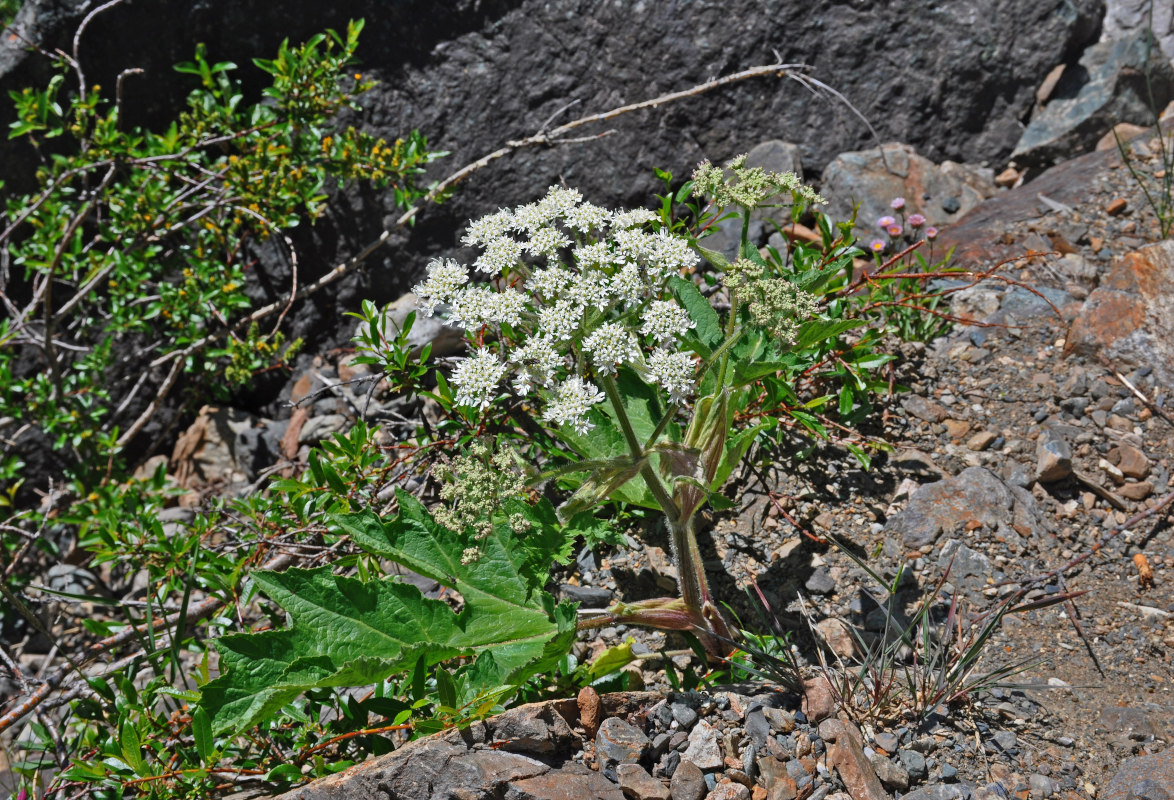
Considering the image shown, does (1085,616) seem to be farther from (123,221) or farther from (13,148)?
(13,148)

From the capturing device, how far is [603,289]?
245 centimetres

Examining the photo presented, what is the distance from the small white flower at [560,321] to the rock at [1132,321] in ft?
8.15

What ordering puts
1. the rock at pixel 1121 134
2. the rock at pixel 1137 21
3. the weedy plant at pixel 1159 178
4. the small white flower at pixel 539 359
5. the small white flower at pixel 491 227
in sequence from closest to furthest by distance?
the small white flower at pixel 539 359
the small white flower at pixel 491 227
the weedy plant at pixel 1159 178
the rock at pixel 1121 134
the rock at pixel 1137 21

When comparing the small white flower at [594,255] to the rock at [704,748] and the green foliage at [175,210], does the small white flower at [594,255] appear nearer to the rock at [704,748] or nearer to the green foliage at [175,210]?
the rock at [704,748]

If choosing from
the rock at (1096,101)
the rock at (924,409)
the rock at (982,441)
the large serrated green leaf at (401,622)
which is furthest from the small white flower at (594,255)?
the rock at (1096,101)

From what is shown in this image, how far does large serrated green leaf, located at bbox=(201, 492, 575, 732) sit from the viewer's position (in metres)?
2.35

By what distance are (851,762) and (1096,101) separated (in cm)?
430

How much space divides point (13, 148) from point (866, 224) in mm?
4837

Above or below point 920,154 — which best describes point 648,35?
above

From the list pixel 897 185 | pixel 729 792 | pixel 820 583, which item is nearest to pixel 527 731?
pixel 729 792

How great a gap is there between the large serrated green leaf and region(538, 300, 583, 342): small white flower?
0.63 meters

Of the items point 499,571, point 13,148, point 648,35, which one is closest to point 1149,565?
point 499,571

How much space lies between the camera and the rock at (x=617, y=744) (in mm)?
2482

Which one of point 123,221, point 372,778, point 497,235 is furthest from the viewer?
point 123,221
